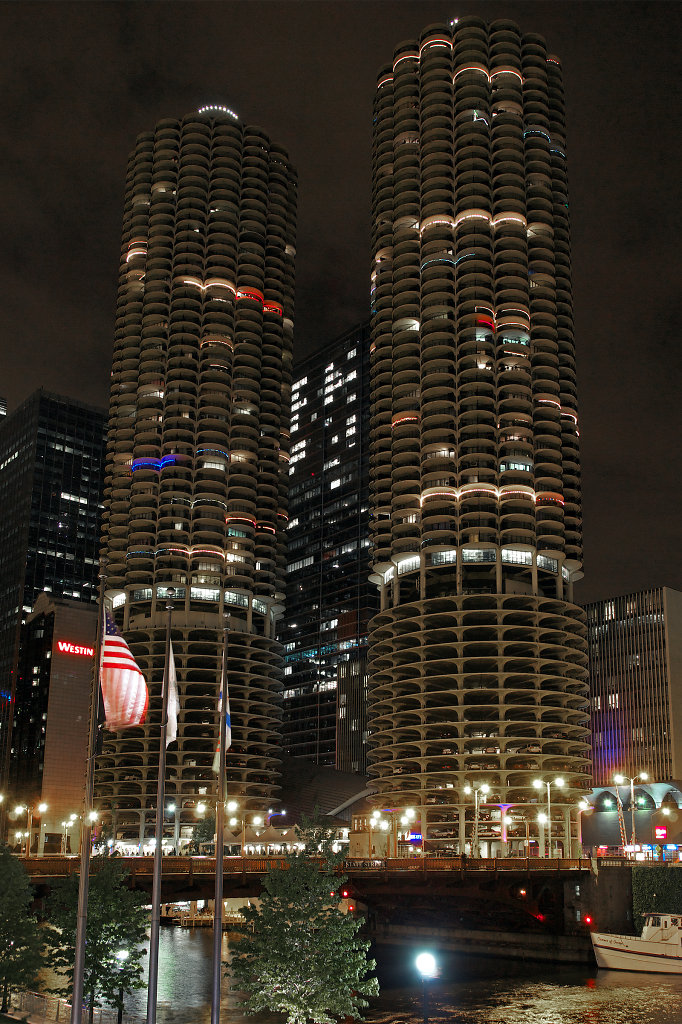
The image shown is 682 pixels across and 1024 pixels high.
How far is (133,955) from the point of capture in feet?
183

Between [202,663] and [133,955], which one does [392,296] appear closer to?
[202,663]

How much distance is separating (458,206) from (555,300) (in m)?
22.8

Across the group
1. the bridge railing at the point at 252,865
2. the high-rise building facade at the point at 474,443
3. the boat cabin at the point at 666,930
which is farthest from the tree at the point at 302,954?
the high-rise building facade at the point at 474,443

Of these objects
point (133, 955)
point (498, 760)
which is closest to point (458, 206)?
point (498, 760)

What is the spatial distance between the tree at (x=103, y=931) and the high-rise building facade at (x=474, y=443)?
9164cm

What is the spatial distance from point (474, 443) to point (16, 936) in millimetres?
116690

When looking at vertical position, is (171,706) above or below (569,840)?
above

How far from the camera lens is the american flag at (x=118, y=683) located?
116 ft

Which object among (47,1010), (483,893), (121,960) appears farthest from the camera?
(483,893)

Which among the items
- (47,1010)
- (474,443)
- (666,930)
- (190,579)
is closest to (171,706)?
(47,1010)

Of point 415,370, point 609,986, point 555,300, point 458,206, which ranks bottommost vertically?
point 609,986

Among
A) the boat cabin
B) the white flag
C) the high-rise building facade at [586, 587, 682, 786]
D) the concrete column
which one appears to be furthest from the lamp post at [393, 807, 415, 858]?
the white flag

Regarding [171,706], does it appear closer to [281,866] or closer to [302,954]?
[302,954]

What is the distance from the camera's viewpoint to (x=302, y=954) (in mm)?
48000
